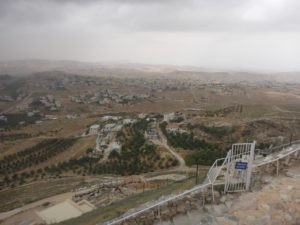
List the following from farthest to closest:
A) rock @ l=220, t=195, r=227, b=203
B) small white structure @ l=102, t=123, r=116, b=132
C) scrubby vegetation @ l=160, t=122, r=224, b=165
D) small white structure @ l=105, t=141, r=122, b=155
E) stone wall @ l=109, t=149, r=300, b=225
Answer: small white structure @ l=102, t=123, r=116, b=132 < small white structure @ l=105, t=141, r=122, b=155 < scrubby vegetation @ l=160, t=122, r=224, b=165 < rock @ l=220, t=195, r=227, b=203 < stone wall @ l=109, t=149, r=300, b=225

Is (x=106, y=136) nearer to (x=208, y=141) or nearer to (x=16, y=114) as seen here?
(x=208, y=141)

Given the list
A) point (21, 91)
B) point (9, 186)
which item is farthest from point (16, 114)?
point (9, 186)

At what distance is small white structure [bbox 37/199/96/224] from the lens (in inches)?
847

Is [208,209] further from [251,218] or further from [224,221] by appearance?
[251,218]

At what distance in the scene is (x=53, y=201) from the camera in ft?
95.3

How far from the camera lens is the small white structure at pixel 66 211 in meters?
21.5

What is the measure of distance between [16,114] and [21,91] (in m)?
58.6

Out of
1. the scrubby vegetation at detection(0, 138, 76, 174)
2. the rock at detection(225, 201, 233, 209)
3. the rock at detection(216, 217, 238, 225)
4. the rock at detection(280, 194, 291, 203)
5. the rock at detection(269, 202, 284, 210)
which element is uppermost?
the rock at detection(280, 194, 291, 203)

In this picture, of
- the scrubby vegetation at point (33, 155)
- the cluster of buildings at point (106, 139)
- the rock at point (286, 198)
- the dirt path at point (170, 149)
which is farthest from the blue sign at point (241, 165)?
the scrubby vegetation at point (33, 155)

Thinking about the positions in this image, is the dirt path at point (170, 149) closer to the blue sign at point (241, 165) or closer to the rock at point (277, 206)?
the blue sign at point (241, 165)

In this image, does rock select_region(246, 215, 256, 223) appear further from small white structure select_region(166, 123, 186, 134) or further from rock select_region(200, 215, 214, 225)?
small white structure select_region(166, 123, 186, 134)

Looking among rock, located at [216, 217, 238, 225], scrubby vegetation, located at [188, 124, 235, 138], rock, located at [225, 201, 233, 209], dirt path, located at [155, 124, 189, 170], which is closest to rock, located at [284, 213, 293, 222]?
rock, located at [216, 217, 238, 225]

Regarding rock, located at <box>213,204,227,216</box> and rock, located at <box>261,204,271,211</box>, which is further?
rock, located at <box>213,204,227,216</box>

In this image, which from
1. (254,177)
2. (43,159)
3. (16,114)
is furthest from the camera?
(16,114)
